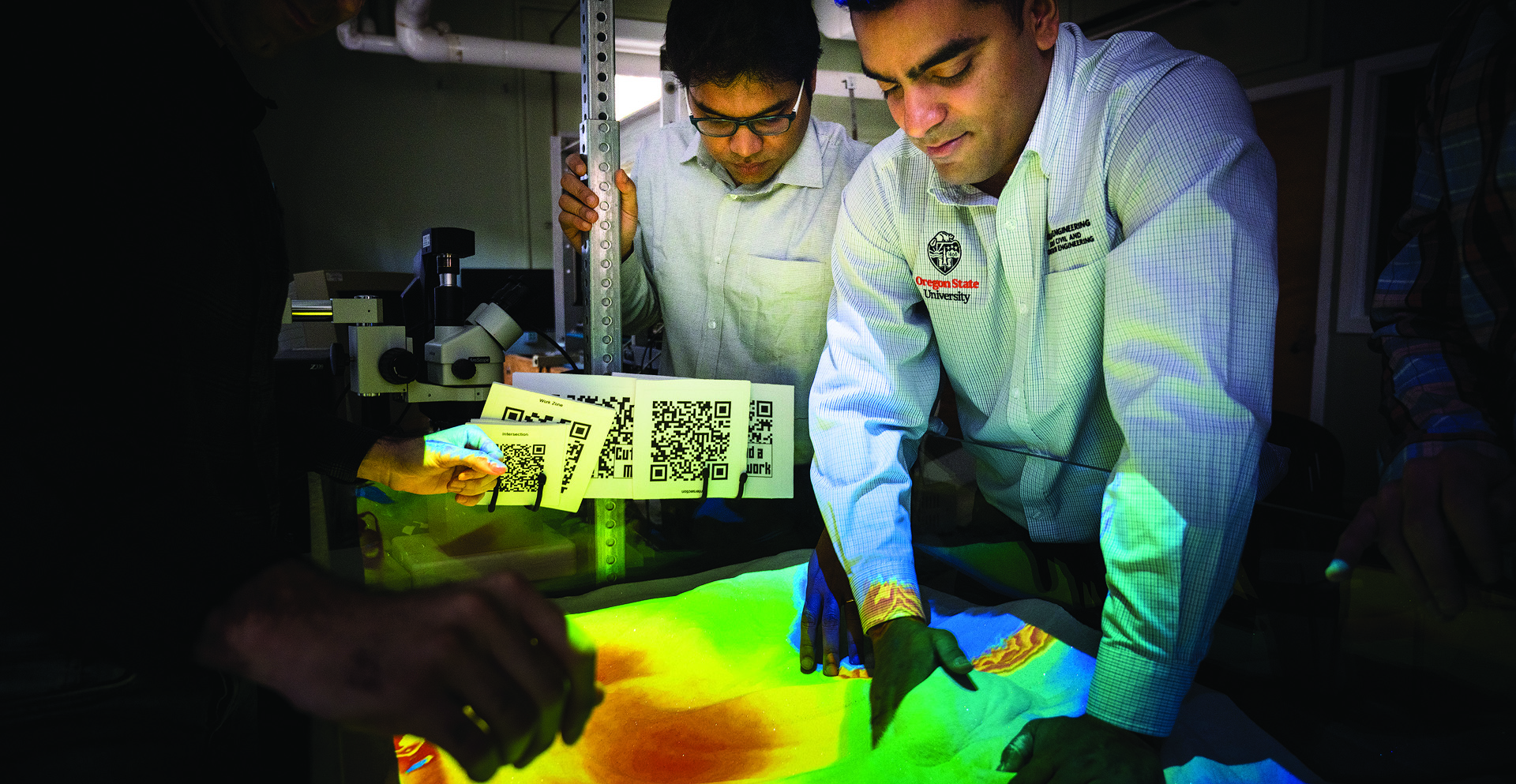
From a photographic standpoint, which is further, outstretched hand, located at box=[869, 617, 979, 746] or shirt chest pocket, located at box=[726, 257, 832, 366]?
shirt chest pocket, located at box=[726, 257, 832, 366]

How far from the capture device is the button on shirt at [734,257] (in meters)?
1.84

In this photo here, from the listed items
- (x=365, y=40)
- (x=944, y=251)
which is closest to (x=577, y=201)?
(x=944, y=251)

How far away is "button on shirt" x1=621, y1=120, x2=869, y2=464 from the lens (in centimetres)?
184

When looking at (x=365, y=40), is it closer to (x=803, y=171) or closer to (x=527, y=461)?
(x=803, y=171)

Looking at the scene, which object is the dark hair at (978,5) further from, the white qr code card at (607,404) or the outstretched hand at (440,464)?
the outstretched hand at (440,464)

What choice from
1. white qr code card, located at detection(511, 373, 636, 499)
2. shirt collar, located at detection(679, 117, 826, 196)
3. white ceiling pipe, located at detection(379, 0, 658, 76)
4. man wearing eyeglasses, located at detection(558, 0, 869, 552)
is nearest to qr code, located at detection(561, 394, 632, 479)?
white qr code card, located at detection(511, 373, 636, 499)

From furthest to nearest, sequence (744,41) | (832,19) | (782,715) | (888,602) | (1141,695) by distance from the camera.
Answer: (832,19) → (744,41) → (888,602) → (782,715) → (1141,695)

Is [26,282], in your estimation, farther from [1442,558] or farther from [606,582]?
[1442,558]

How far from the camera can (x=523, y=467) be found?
1.30 meters

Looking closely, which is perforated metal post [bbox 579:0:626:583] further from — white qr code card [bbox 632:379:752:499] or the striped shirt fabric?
the striped shirt fabric

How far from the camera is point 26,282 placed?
543 mm

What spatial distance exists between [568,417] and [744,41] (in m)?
0.89

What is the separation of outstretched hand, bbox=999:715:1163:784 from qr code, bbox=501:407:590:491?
0.77 m

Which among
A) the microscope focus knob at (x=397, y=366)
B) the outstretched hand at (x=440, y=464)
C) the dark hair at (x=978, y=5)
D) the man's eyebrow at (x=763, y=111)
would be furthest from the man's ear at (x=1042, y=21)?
the microscope focus knob at (x=397, y=366)
